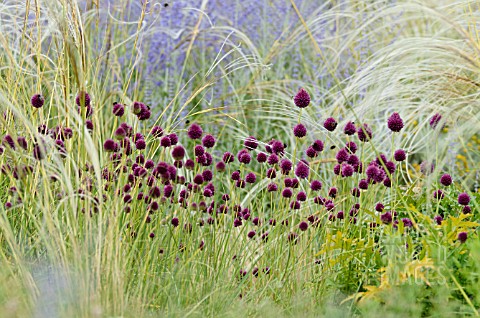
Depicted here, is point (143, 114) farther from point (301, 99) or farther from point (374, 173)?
point (374, 173)

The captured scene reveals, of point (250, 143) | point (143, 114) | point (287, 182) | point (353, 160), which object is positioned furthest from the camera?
point (250, 143)

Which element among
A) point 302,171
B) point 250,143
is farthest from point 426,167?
point 250,143

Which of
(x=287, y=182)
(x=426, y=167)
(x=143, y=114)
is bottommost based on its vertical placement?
(x=287, y=182)

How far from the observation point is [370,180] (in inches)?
109

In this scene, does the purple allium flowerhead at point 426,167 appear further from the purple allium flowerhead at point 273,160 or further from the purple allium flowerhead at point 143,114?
the purple allium flowerhead at point 143,114

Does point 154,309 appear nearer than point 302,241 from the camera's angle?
Yes

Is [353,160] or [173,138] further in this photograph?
[353,160]

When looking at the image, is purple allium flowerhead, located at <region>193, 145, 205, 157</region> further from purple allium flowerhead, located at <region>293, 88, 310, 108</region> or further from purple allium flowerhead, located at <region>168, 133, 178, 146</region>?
purple allium flowerhead, located at <region>293, 88, 310, 108</region>

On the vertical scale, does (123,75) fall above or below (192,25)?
below

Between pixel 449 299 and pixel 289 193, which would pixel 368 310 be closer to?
pixel 449 299

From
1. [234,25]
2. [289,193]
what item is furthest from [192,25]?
[289,193]

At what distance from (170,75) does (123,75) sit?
352 mm

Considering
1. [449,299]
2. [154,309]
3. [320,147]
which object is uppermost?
[320,147]

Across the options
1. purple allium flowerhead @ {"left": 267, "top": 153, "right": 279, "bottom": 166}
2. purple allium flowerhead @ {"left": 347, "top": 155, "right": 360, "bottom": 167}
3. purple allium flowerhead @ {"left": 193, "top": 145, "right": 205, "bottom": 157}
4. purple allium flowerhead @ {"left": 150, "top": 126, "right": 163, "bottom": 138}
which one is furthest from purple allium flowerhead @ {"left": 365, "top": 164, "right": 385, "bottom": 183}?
purple allium flowerhead @ {"left": 150, "top": 126, "right": 163, "bottom": 138}
